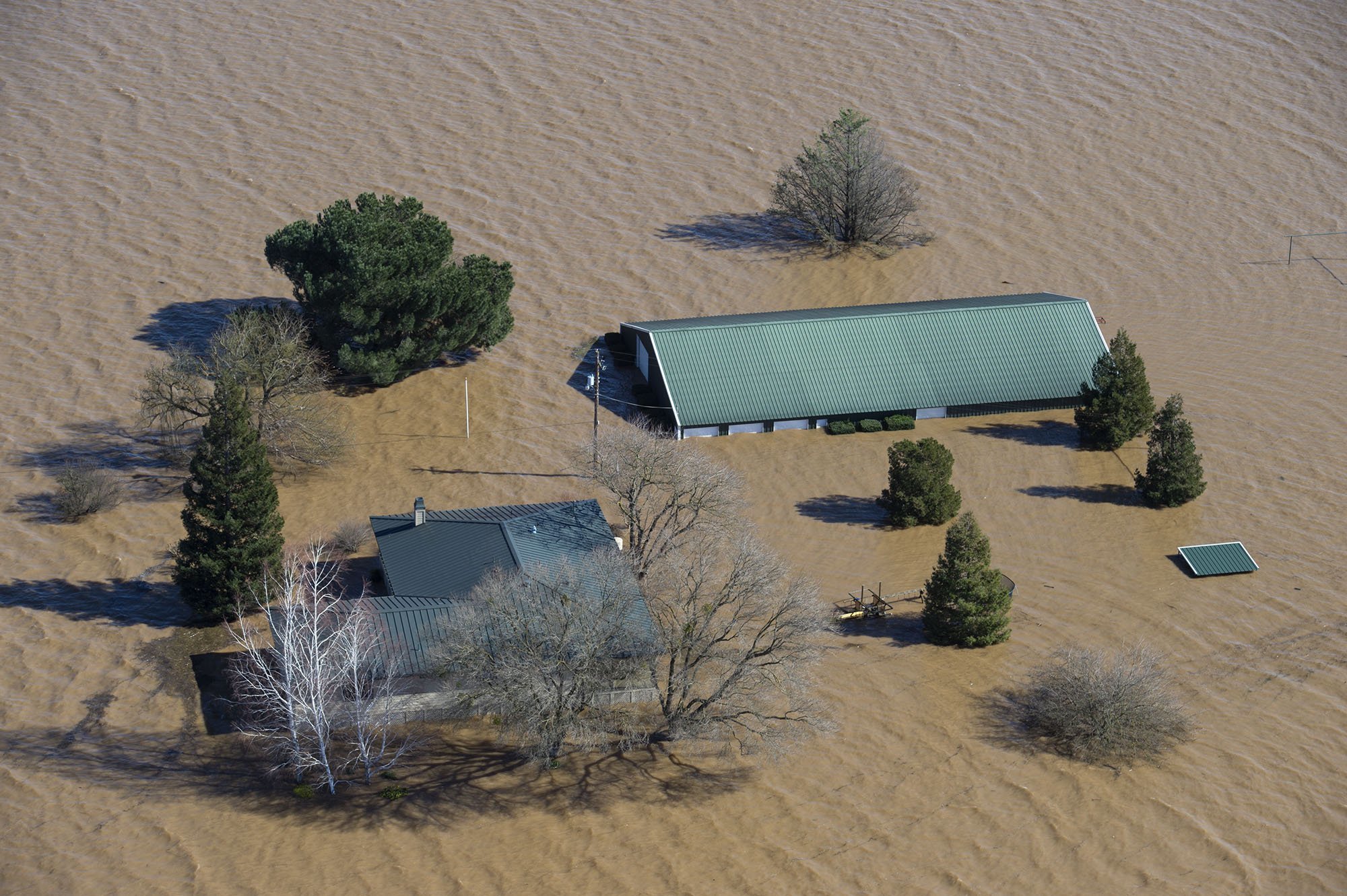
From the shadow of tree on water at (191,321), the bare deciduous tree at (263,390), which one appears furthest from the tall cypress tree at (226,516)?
the shadow of tree on water at (191,321)

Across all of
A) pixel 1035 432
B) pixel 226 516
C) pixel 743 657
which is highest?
pixel 1035 432

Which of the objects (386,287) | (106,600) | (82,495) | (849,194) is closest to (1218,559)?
(849,194)

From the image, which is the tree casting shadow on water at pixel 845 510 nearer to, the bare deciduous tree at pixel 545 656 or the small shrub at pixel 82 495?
the bare deciduous tree at pixel 545 656

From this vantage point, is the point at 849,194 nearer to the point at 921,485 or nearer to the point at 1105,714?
the point at 921,485

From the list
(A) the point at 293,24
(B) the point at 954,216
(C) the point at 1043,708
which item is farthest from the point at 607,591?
(A) the point at 293,24

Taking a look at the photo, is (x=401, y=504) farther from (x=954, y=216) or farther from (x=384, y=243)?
(x=954, y=216)

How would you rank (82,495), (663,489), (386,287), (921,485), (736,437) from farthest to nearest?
(736,437) < (386,287) < (921,485) < (82,495) < (663,489)

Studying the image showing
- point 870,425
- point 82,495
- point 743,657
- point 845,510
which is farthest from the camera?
point 870,425
